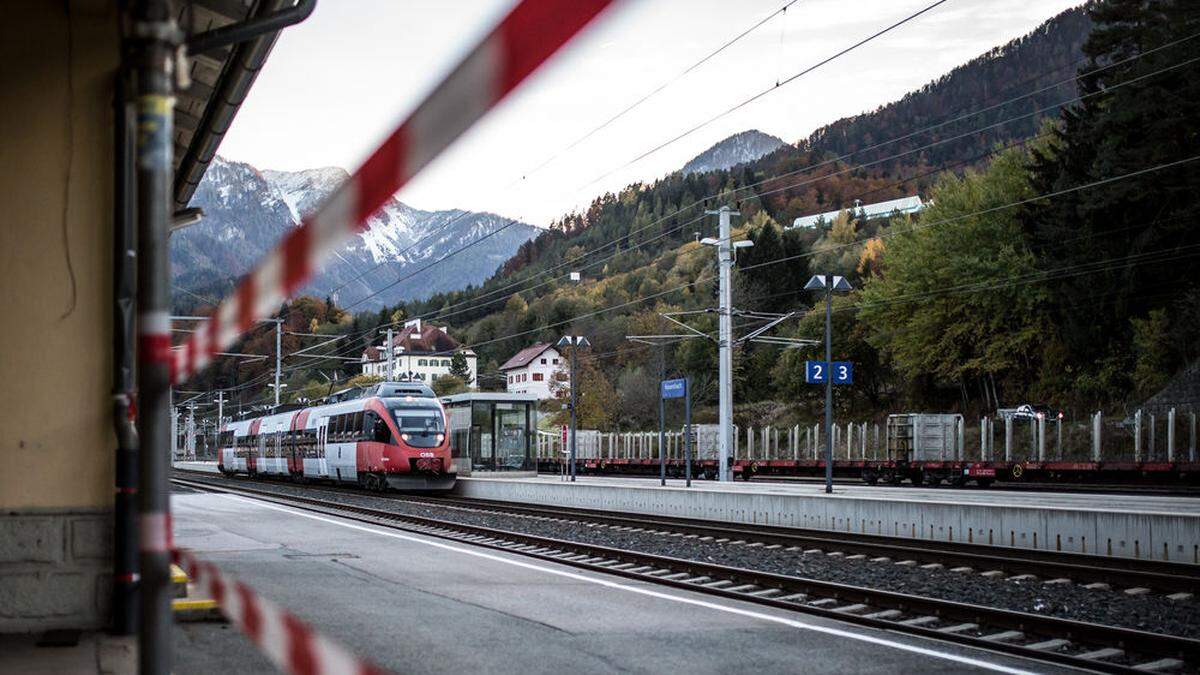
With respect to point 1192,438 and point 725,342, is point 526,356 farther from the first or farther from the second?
point 1192,438

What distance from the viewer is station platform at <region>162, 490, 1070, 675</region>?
8094mm

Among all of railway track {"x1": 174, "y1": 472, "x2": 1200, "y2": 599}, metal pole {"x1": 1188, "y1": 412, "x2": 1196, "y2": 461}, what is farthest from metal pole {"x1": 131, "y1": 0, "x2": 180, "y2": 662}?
metal pole {"x1": 1188, "y1": 412, "x2": 1196, "y2": 461}

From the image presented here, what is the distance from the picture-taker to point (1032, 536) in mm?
17125

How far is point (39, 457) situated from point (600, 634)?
Result: 4252mm

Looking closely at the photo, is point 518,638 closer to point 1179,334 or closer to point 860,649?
point 860,649

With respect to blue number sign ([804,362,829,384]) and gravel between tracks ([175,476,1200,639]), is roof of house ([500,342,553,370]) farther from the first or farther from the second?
gravel between tracks ([175,476,1200,639])

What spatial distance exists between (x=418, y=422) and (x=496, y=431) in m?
9.88

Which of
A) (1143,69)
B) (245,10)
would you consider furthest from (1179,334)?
(245,10)

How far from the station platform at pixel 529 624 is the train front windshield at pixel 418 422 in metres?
18.5

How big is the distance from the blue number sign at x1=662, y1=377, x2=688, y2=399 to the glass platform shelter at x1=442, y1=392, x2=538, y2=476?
13258mm

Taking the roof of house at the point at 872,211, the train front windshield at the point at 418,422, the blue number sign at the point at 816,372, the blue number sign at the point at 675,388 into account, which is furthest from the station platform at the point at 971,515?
the roof of house at the point at 872,211

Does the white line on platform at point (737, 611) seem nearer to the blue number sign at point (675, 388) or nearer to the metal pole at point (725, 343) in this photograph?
the blue number sign at point (675, 388)

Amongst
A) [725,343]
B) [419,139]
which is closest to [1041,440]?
[725,343]

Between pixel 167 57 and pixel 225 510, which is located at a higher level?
pixel 167 57
